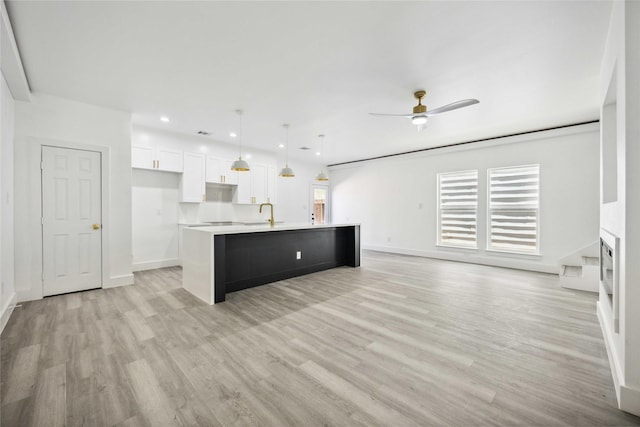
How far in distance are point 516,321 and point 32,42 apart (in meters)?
5.74

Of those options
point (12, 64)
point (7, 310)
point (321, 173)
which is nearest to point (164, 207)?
point (7, 310)

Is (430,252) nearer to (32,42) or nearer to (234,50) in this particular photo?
(234,50)

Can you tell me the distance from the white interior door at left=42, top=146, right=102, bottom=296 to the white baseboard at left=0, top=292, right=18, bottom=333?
1.20 feet

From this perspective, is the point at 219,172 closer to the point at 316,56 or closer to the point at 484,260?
the point at 316,56

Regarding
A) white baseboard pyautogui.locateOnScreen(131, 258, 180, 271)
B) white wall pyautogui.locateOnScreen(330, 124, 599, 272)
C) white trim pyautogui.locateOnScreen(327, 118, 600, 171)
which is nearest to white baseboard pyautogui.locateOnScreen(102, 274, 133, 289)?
white baseboard pyautogui.locateOnScreen(131, 258, 180, 271)

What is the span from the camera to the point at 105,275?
4.21 metres

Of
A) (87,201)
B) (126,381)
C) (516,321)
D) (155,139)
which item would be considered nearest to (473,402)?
(516,321)

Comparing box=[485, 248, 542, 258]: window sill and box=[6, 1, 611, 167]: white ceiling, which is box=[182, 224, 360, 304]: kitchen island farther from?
box=[485, 248, 542, 258]: window sill

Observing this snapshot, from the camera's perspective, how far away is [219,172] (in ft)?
21.2

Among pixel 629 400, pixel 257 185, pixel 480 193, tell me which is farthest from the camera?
pixel 257 185

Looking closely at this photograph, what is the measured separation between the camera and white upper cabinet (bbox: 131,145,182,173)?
207 inches

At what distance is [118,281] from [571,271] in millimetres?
7423

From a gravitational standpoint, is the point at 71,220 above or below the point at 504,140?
below

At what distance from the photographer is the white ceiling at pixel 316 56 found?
2246 millimetres
